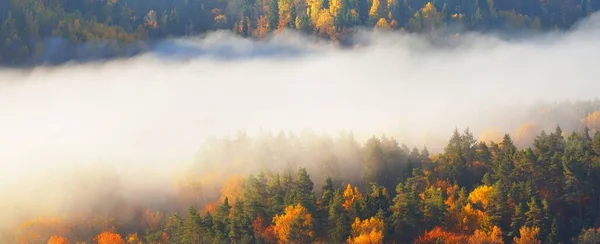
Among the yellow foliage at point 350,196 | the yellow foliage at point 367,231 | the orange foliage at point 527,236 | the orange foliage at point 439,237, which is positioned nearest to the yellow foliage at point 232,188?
the yellow foliage at point 350,196

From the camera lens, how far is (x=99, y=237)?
12438cm

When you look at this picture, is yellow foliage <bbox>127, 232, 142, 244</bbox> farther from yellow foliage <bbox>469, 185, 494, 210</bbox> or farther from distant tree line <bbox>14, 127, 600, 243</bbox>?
yellow foliage <bbox>469, 185, 494, 210</bbox>

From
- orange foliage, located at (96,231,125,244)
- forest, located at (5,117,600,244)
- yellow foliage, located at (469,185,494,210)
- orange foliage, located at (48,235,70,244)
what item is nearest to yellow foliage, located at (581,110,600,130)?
forest, located at (5,117,600,244)

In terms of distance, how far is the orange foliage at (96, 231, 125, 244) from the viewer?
399ft

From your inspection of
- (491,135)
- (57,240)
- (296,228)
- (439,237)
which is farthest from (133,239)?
(491,135)

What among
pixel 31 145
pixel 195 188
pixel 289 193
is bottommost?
pixel 31 145

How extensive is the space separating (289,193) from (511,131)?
224 feet

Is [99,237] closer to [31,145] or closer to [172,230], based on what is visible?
[172,230]

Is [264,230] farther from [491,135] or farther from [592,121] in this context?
[592,121]

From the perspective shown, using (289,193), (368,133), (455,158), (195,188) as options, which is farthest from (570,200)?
(368,133)

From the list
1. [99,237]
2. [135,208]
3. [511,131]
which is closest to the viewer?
[99,237]

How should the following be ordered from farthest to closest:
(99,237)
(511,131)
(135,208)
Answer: (511,131)
(135,208)
(99,237)

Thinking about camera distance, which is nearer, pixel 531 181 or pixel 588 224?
pixel 588 224

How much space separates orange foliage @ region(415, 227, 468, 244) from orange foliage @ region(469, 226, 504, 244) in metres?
1.17
